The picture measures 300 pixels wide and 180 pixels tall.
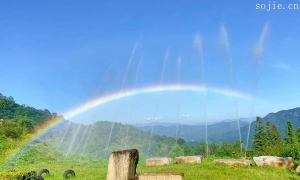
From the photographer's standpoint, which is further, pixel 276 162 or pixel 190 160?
pixel 190 160

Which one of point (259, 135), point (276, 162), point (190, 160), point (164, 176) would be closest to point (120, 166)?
point (164, 176)

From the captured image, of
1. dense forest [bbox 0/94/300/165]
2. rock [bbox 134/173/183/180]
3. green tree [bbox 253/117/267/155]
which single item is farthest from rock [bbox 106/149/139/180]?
green tree [bbox 253/117/267/155]

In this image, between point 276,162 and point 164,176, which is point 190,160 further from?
point 164,176

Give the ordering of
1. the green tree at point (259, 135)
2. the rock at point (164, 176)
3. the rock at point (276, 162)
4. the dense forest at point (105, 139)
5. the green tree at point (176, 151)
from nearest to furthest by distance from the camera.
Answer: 1. the rock at point (164, 176)
2. the rock at point (276, 162)
3. the green tree at point (176, 151)
4. the dense forest at point (105, 139)
5. the green tree at point (259, 135)

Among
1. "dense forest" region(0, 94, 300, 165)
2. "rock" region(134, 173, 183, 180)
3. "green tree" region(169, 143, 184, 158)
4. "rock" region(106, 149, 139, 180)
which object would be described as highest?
"dense forest" region(0, 94, 300, 165)

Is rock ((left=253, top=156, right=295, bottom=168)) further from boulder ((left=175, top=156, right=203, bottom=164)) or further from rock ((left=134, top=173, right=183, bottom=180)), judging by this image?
rock ((left=134, top=173, right=183, bottom=180))

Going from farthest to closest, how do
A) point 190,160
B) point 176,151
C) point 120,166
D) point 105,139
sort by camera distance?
point 105,139 < point 176,151 < point 190,160 < point 120,166

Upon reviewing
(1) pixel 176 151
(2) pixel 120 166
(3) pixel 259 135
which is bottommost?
(2) pixel 120 166

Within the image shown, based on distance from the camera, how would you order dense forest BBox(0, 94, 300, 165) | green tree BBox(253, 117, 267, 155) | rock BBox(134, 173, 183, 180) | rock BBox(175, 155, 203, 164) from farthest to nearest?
green tree BBox(253, 117, 267, 155) → dense forest BBox(0, 94, 300, 165) → rock BBox(175, 155, 203, 164) → rock BBox(134, 173, 183, 180)

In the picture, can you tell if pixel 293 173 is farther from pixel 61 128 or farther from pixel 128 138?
pixel 61 128

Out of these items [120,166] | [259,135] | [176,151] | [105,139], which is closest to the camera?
[120,166]

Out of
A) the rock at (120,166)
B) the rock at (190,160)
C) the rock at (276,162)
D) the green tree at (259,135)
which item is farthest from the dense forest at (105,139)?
the rock at (120,166)

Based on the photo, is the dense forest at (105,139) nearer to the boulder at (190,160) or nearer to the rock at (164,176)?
the boulder at (190,160)

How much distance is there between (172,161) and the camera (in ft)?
62.7
